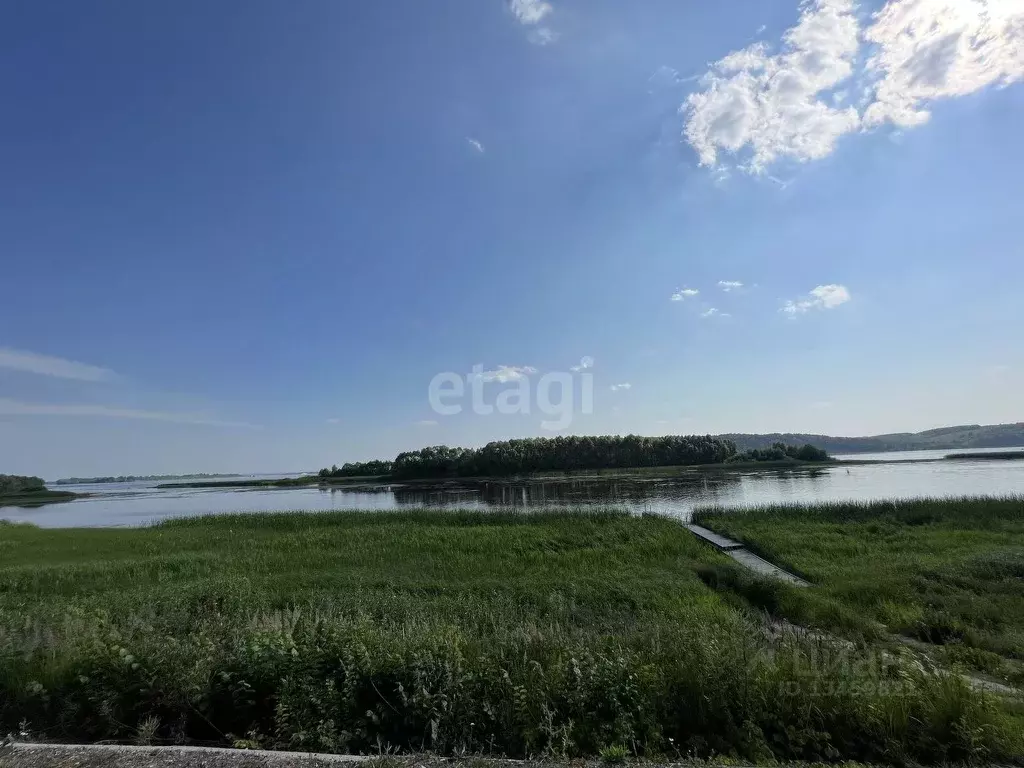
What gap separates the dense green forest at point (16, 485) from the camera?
120250mm

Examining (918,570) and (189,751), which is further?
(918,570)

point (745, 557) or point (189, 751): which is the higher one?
point (189, 751)

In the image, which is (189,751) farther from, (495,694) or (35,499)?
(35,499)

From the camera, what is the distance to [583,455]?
10619 centimetres

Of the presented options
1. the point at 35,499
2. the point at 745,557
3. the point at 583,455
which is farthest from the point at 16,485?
the point at 745,557

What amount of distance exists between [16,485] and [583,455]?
13560 centimetres

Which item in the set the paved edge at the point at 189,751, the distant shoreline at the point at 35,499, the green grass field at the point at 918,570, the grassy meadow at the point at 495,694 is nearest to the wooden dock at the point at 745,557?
the green grass field at the point at 918,570

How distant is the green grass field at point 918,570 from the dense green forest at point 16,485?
15300cm

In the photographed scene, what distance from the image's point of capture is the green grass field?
897 centimetres

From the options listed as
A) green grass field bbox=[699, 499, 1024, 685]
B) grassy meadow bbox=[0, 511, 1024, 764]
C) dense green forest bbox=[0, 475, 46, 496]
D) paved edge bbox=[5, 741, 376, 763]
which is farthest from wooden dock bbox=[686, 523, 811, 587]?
dense green forest bbox=[0, 475, 46, 496]

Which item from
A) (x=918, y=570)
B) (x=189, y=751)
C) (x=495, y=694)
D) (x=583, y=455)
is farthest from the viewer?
(x=583, y=455)

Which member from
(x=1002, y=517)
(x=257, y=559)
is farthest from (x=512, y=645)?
(x=1002, y=517)

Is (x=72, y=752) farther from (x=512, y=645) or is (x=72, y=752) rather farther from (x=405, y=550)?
(x=405, y=550)

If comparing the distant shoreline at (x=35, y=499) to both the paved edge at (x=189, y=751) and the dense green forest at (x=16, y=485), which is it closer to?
the dense green forest at (x=16, y=485)
